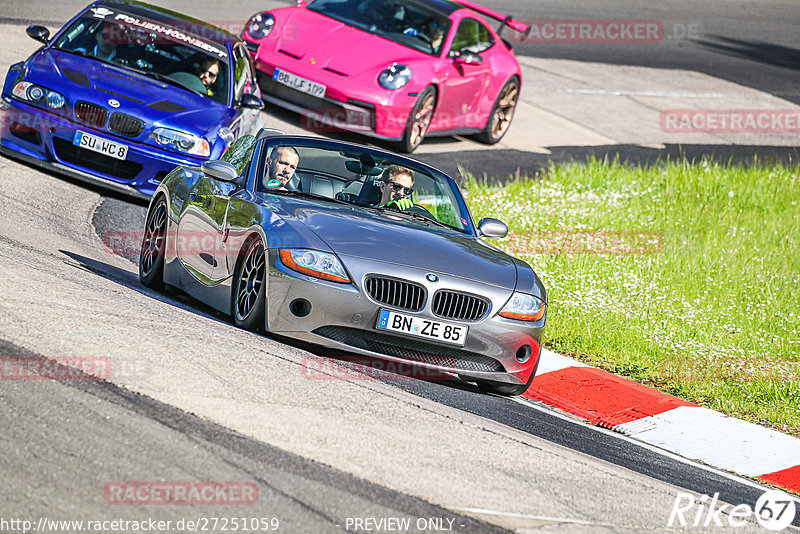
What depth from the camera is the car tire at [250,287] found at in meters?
6.73

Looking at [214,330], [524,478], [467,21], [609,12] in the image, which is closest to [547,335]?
[214,330]

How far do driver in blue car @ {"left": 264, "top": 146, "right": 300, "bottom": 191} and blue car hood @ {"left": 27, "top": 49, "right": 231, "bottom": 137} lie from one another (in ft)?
10.8

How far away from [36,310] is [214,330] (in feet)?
3.33

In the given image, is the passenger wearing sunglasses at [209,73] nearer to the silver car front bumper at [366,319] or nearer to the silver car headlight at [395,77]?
the silver car headlight at [395,77]

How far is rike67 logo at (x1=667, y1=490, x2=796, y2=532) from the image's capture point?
16.5ft

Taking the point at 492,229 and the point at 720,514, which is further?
the point at 492,229

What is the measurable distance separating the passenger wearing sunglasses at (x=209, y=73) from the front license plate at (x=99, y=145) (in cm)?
145

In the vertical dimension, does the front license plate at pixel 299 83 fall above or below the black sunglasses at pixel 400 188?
above

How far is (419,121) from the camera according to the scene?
47.7 feet

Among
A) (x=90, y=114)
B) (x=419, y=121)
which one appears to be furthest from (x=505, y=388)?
(x=419, y=121)

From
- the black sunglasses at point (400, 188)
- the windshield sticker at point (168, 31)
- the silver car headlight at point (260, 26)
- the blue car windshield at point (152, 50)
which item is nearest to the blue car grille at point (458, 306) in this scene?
the black sunglasses at point (400, 188)

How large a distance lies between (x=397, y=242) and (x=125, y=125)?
471 centimetres

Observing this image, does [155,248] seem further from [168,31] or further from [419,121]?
[419,121]

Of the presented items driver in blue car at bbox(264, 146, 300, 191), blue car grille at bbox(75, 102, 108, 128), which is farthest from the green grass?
blue car grille at bbox(75, 102, 108, 128)
